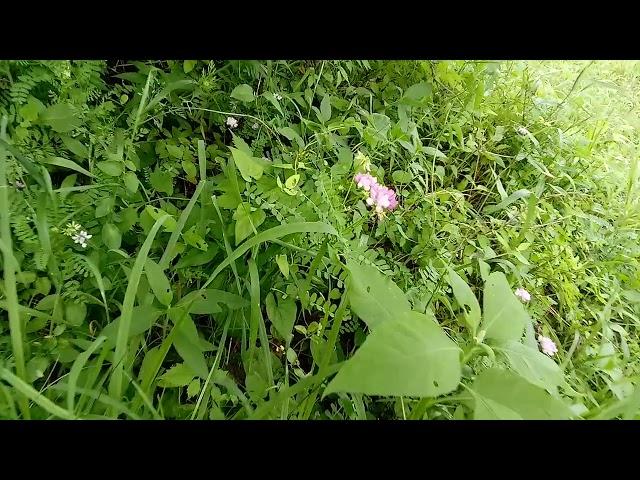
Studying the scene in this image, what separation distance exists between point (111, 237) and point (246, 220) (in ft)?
1.02

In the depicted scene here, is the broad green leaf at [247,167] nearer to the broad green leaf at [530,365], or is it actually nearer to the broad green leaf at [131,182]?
the broad green leaf at [131,182]

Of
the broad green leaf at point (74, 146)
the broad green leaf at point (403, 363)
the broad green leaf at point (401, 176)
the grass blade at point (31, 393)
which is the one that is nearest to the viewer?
the broad green leaf at point (403, 363)

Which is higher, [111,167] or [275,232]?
[111,167]

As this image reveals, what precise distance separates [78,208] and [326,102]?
2.43 feet

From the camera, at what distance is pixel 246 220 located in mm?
1128

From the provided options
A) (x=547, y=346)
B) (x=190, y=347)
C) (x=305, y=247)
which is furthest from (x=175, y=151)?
(x=547, y=346)

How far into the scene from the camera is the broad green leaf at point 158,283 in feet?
3.29

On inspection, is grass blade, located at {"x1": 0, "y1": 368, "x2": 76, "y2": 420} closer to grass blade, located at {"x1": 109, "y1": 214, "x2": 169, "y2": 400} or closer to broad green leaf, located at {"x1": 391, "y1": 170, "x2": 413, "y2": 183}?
grass blade, located at {"x1": 109, "y1": 214, "x2": 169, "y2": 400}

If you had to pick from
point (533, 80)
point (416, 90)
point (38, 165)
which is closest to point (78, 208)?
point (38, 165)

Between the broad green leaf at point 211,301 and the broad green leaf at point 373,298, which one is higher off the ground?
the broad green leaf at point 373,298

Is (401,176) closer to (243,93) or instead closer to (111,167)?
(243,93)

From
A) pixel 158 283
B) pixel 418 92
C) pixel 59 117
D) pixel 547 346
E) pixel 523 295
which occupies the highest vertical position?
pixel 418 92

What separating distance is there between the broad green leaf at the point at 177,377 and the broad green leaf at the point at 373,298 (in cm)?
37

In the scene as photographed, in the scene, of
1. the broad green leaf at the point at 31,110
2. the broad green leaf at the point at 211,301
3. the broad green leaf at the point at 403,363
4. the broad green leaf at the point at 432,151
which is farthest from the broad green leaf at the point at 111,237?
the broad green leaf at the point at 432,151
